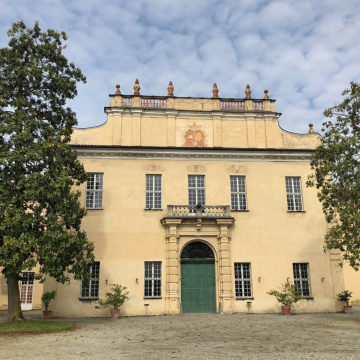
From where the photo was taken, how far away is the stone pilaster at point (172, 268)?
20.1m

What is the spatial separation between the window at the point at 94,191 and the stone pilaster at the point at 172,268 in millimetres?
4050

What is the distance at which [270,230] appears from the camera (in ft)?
71.9

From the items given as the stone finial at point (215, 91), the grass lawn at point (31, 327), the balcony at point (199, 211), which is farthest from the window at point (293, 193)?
the grass lawn at point (31, 327)

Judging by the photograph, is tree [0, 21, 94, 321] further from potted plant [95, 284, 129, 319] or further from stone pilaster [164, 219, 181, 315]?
stone pilaster [164, 219, 181, 315]

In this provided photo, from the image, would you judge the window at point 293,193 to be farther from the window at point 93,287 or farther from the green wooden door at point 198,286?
the window at point 93,287

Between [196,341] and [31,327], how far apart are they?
6.49 m

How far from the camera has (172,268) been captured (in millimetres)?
20562

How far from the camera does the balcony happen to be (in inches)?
832

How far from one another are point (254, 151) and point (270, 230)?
184 inches

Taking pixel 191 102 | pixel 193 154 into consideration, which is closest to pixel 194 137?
pixel 193 154

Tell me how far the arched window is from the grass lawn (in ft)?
26.2

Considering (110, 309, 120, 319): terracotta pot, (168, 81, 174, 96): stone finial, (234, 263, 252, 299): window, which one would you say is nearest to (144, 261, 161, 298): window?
(110, 309, 120, 319): terracotta pot

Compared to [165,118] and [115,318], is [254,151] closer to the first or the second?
[165,118]

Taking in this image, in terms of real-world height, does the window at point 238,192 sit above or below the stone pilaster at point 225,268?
above
